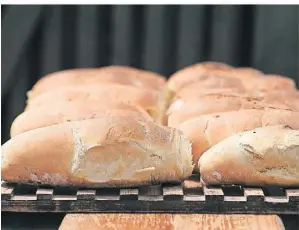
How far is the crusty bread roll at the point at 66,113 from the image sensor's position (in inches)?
87.8

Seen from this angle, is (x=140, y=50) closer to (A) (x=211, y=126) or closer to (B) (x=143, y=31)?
(B) (x=143, y=31)

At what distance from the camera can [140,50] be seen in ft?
12.8

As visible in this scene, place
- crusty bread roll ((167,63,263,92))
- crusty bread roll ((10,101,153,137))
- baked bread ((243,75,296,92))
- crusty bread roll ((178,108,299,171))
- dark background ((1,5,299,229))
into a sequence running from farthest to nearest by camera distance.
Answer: dark background ((1,5,299,229)) < crusty bread roll ((167,63,263,92)) < baked bread ((243,75,296,92)) < crusty bread roll ((10,101,153,137)) < crusty bread roll ((178,108,299,171))

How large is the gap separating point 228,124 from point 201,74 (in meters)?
0.91

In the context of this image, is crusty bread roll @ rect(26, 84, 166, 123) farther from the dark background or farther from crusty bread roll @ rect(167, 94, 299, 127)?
the dark background

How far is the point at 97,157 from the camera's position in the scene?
73.4 inches

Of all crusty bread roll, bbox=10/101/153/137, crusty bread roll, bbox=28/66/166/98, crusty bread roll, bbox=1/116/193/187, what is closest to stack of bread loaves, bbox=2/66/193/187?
crusty bread roll, bbox=1/116/193/187

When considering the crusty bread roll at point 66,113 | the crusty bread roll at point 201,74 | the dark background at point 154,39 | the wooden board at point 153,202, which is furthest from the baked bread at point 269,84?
the wooden board at point 153,202

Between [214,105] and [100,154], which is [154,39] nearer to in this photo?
[214,105]

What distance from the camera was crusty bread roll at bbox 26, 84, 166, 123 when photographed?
8.33 feet

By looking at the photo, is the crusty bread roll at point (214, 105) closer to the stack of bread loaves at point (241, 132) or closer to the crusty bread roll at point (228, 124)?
the stack of bread loaves at point (241, 132)

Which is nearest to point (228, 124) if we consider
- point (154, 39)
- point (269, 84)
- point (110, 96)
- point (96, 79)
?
point (110, 96)

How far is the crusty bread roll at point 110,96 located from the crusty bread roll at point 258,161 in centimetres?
67

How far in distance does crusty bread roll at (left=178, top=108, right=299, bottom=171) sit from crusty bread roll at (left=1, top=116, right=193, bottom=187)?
0.52ft
